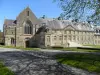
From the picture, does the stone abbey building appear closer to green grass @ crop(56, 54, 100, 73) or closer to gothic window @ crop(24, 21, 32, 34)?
gothic window @ crop(24, 21, 32, 34)

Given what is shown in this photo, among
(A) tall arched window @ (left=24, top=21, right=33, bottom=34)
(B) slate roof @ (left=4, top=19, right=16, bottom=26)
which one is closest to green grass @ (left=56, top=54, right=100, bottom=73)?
(A) tall arched window @ (left=24, top=21, right=33, bottom=34)

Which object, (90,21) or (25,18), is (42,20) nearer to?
(25,18)

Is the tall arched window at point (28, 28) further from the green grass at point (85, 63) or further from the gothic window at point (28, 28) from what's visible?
the green grass at point (85, 63)

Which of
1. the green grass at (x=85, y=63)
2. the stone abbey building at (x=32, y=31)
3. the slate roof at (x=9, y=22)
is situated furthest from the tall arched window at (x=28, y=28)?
the green grass at (x=85, y=63)

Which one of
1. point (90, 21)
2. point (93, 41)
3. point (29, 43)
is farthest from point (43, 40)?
point (90, 21)

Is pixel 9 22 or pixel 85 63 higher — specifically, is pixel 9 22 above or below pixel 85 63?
above

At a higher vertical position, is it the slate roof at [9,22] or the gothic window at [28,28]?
the slate roof at [9,22]

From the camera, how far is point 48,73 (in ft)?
49.2

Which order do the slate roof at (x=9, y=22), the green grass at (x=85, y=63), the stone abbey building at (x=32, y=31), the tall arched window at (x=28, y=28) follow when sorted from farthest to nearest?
the slate roof at (x=9, y=22) < the tall arched window at (x=28, y=28) < the stone abbey building at (x=32, y=31) < the green grass at (x=85, y=63)

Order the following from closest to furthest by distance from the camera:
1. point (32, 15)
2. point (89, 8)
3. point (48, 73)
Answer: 1. point (48, 73)
2. point (89, 8)
3. point (32, 15)

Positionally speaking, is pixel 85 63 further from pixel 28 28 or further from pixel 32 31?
pixel 28 28

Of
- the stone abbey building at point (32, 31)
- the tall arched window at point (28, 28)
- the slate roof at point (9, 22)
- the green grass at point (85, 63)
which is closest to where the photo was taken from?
the green grass at point (85, 63)

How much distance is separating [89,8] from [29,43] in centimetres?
4952

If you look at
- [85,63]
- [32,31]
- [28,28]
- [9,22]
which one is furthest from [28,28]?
[85,63]
